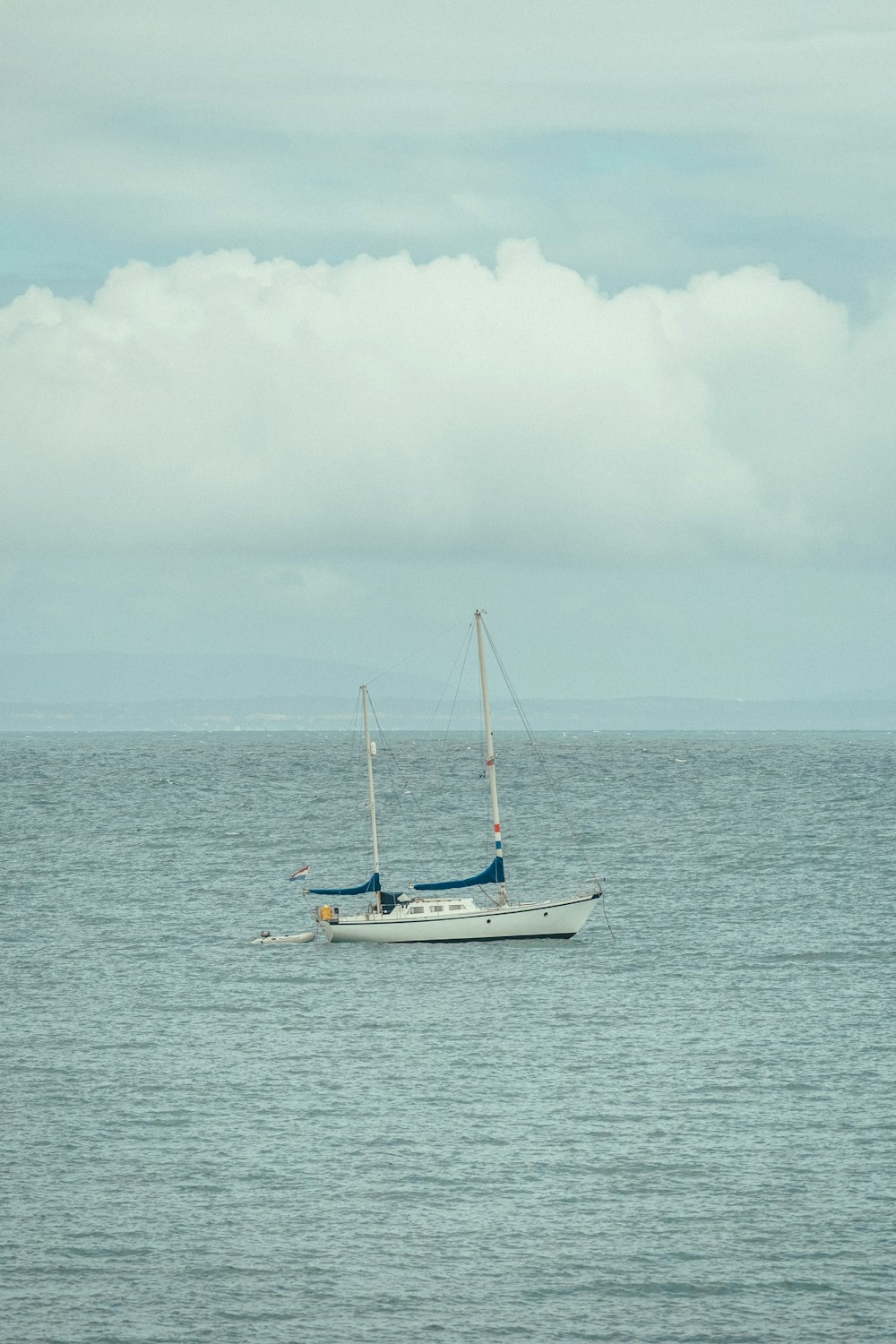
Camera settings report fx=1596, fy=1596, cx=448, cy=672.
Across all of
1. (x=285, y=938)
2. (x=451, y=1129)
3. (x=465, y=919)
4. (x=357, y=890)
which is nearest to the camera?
(x=451, y=1129)

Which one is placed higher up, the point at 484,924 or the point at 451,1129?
the point at 484,924

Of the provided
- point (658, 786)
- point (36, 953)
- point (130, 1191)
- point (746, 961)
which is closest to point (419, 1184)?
point (130, 1191)

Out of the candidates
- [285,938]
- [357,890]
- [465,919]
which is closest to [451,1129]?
[465,919]

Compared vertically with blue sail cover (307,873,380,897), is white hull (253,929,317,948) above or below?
below

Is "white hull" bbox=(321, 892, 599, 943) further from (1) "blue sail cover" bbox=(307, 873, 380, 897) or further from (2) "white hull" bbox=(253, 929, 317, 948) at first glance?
(2) "white hull" bbox=(253, 929, 317, 948)

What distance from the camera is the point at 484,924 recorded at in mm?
74812

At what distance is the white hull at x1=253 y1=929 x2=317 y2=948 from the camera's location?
247ft

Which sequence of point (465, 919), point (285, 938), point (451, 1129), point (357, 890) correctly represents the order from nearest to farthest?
point (451, 1129) < point (465, 919) < point (285, 938) < point (357, 890)

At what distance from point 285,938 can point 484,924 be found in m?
9.56

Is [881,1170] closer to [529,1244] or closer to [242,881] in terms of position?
[529,1244]

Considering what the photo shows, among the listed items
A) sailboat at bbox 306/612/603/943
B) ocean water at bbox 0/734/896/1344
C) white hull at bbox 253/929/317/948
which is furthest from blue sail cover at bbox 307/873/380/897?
ocean water at bbox 0/734/896/1344

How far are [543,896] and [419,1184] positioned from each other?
5358 cm

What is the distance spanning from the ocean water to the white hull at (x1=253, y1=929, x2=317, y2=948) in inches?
39.6

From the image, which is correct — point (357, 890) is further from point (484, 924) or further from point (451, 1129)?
point (451, 1129)
